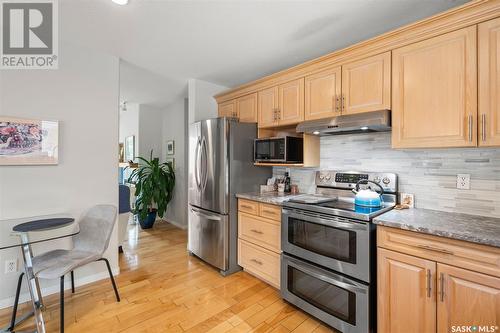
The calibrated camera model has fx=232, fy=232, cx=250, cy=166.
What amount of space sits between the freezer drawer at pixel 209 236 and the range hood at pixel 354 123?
1.41 meters

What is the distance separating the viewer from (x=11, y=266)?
2.11 metres

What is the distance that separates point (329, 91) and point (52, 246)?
3.13m

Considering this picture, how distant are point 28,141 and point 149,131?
125 inches

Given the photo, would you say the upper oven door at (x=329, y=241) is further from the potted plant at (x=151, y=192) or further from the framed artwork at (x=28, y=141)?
the potted plant at (x=151, y=192)

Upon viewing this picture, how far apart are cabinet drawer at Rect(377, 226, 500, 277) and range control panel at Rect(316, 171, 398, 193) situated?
653 mm

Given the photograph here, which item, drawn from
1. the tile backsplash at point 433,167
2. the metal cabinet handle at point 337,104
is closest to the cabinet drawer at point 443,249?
the tile backsplash at point 433,167

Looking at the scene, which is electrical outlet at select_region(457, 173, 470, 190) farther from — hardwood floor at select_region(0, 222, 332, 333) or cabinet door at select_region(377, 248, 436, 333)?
hardwood floor at select_region(0, 222, 332, 333)

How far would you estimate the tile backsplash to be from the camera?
1681 mm

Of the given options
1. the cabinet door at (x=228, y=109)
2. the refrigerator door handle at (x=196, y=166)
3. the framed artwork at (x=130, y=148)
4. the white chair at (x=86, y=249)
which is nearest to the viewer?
the white chair at (x=86, y=249)

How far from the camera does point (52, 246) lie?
2.32 meters

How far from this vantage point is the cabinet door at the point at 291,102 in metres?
2.46

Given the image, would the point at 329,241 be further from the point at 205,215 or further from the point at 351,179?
the point at 205,215

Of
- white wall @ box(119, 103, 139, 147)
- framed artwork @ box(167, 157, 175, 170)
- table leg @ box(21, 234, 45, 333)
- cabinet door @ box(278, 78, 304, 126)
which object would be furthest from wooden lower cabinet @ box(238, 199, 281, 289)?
white wall @ box(119, 103, 139, 147)

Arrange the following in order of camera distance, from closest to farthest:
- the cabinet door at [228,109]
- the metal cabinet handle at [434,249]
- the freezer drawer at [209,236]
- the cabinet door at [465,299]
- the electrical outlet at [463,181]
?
the cabinet door at [465,299]
the metal cabinet handle at [434,249]
the electrical outlet at [463,181]
the freezer drawer at [209,236]
the cabinet door at [228,109]
